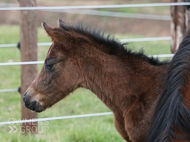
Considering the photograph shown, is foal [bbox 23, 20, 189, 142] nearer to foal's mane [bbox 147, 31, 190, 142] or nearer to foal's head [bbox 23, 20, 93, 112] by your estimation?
foal's head [bbox 23, 20, 93, 112]

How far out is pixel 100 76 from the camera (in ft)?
A: 9.32

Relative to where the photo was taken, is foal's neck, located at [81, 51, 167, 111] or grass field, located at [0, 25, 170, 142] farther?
grass field, located at [0, 25, 170, 142]

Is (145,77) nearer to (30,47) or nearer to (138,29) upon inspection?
(30,47)

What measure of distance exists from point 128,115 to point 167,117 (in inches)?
34.8

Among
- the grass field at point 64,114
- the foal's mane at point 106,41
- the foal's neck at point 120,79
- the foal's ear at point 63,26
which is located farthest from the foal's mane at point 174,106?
the foal's ear at point 63,26

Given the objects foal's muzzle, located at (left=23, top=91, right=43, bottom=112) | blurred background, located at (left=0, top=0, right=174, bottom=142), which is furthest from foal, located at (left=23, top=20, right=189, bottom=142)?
blurred background, located at (left=0, top=0, right=174, bottom=142)

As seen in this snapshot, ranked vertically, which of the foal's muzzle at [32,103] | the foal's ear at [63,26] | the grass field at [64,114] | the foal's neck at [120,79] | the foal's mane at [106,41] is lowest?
the grass field at [64,114]

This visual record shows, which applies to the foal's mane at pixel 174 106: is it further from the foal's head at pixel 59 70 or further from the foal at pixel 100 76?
the foal's head at pixel 59 70

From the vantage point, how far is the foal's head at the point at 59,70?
284 cm

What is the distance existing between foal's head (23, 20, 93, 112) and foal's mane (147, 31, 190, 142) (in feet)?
3.23

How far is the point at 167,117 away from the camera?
1917mm

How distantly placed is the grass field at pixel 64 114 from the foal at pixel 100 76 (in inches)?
11.5

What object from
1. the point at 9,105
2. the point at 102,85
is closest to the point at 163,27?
the point at 9,105

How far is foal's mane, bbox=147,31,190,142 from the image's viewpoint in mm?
1852
